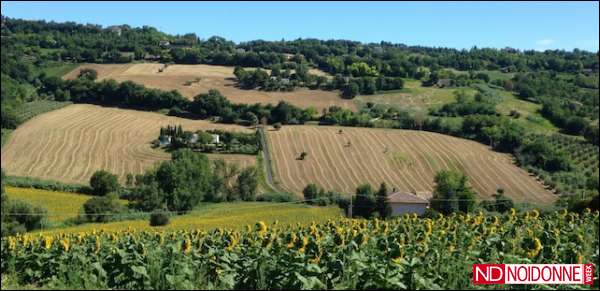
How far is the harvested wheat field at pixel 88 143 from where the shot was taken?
61406 millimetres

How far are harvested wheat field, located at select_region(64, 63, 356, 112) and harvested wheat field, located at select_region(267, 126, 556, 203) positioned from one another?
54.0 feet

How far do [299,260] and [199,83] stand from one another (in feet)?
345

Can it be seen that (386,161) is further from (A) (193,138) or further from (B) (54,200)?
(B) (54,200)

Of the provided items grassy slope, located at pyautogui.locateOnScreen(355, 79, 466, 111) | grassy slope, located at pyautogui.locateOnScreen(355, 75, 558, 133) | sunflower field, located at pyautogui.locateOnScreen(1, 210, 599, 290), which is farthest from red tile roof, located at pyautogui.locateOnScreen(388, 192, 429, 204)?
grassy slope, located at pyautogui.locateOnScreen(355, 79, 466, 111)

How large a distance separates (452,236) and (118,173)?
5714 centimetres

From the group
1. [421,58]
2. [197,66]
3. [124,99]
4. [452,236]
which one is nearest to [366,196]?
[452,236]

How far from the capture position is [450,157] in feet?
248

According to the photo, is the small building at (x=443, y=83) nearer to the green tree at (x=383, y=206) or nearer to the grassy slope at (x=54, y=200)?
the green tree at (x=383, y=206)

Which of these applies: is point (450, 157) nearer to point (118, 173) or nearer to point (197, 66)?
point (118, 173)

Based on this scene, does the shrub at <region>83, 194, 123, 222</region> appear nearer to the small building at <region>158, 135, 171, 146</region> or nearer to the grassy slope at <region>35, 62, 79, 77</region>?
the small building at <region>158, 135, 171, 146</region>

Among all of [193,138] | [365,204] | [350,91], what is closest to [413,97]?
[350,91]

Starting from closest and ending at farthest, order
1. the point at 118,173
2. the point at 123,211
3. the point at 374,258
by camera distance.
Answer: the point at 374,258
the point at 123,211
the point at 118,173

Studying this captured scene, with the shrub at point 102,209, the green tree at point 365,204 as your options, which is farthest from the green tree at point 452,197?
the shrub at point 102,209

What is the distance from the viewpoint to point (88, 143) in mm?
74688
